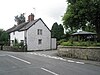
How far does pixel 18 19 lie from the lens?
3802 inches

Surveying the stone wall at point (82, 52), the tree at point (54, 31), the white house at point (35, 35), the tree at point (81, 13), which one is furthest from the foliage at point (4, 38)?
the tree at point (81, 13)

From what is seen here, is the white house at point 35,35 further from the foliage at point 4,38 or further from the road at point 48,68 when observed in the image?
the road at point 48,68

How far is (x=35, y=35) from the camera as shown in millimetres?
47500

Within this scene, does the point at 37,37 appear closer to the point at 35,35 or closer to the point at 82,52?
the point at 35,35

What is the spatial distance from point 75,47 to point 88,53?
2938mm

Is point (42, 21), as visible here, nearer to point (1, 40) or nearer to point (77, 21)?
point (1, 40)

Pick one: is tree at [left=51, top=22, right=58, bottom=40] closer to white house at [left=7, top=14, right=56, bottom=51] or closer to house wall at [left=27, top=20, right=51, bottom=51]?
white house at [left=7, top=14, right=56, bottom=51]

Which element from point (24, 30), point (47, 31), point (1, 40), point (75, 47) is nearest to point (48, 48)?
point (47, 31)

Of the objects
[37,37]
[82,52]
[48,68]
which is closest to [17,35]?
[37,37]

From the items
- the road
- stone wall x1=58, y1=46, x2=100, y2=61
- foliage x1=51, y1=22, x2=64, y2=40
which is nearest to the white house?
foliage x1=51, y1=22, x2=64, y2=40

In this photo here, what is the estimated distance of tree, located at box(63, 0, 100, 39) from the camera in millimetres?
22734

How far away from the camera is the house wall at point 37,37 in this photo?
4622cm

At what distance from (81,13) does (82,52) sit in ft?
15.5

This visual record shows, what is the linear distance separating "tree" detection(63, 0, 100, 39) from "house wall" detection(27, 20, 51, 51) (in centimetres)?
1995
